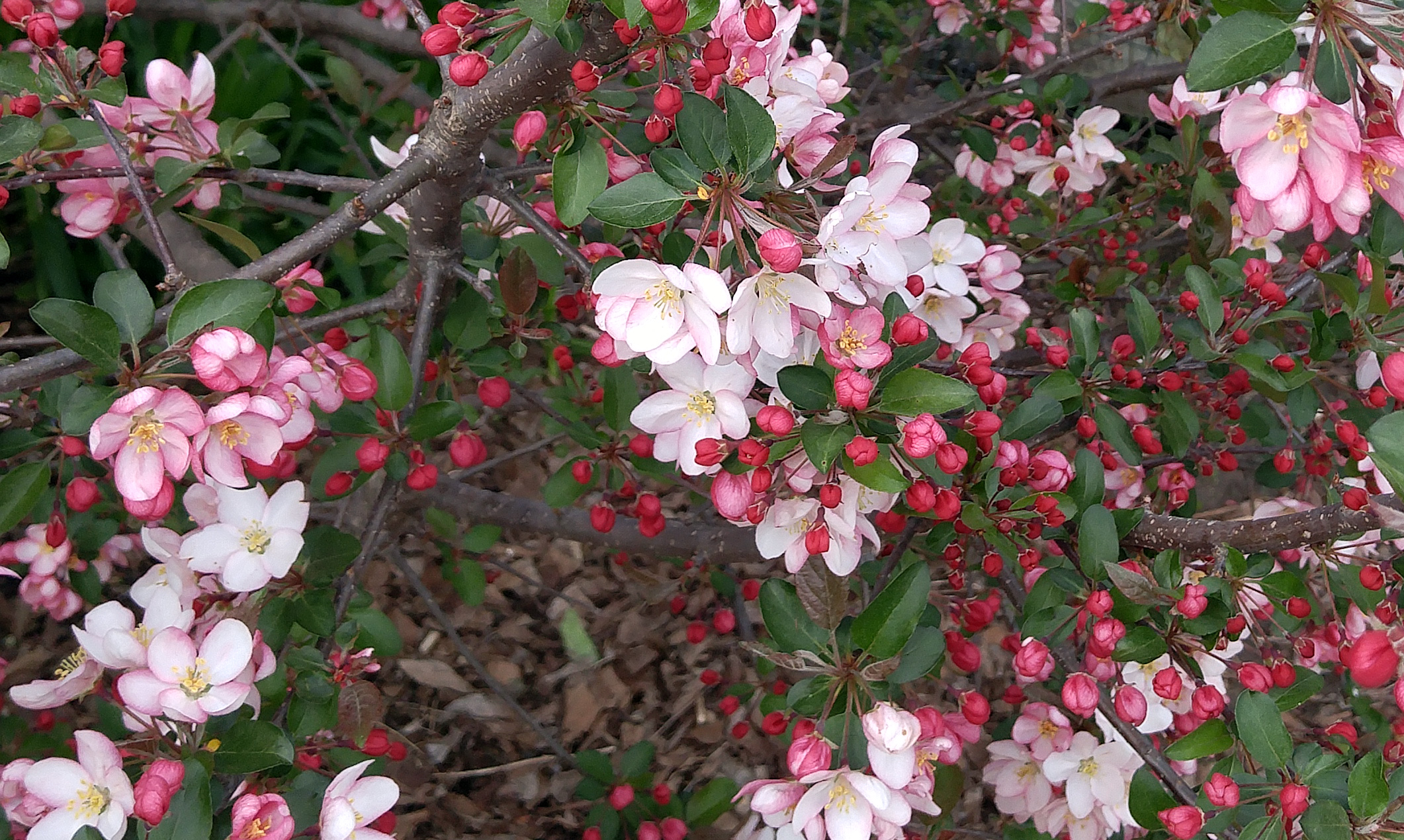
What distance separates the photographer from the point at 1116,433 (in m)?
1.33

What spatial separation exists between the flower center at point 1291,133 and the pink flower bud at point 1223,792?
67 centimetres

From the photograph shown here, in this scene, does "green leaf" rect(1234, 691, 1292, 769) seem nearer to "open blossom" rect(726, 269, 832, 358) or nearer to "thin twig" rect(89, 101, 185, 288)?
"open blossom" rect(726, 269, 832, 358)

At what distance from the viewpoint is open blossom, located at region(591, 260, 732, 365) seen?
839 mm

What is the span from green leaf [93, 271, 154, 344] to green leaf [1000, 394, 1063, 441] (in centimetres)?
97

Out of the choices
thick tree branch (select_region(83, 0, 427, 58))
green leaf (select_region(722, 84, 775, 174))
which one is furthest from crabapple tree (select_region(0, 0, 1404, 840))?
thick tree branch (select_region(83, 0, 427, 58))

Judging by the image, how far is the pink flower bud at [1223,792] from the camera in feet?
3.45

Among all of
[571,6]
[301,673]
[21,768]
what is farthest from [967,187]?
[21,768]

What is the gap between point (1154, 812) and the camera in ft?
3.83

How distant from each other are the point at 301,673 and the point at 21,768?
0.97 ft

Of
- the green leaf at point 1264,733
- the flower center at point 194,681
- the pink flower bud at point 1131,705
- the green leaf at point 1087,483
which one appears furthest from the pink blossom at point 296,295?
the green leaf at point 1264,733

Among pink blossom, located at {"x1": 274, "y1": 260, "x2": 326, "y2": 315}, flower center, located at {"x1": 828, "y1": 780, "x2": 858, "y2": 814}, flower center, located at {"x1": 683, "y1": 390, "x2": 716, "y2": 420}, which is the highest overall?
flower center, located at {"x1": 683, "y1": 390, "x2": 716, "y2": 420}

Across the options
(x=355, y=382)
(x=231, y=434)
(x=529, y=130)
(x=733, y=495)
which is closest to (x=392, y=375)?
(x=355, y=382)

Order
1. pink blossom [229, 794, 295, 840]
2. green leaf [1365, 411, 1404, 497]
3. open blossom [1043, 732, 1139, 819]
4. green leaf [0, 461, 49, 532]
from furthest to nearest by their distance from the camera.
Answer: open blossom [1043, 732, 1139, 819] < green leaf [0, 461, 49, 532] < pink blossom [229, 794, 295, 840] < green leaf [1365, 411, 1404, 497]

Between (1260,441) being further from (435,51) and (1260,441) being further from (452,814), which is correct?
(452,814)
